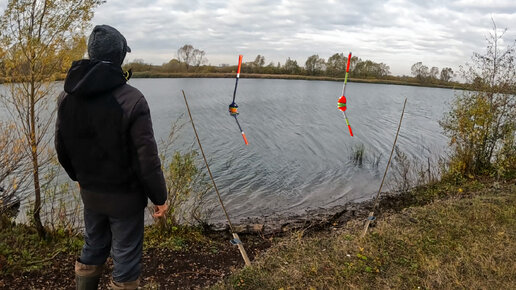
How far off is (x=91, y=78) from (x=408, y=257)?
406 cm

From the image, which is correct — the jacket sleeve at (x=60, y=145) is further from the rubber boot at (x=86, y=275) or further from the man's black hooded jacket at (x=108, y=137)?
the rubber boot at (x=86, y=275)

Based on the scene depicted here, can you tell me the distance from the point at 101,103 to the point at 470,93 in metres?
10.2

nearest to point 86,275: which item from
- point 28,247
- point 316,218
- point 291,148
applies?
point 28,247

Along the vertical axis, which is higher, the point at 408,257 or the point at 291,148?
the point at 408,257

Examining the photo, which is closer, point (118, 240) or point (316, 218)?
point (118, 240)

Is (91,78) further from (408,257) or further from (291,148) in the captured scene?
(291,148)

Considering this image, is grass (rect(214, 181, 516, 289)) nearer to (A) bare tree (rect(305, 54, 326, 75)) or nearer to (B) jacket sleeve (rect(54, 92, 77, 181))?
(B) jacket sleeve (rect(54, 92, 77, 181))

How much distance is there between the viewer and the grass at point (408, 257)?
3863 mm

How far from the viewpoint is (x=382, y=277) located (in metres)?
4.00

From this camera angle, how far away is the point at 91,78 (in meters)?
2.25

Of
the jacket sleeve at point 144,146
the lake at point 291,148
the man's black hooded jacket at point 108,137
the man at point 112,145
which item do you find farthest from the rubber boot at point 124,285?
the lake at point 291,148

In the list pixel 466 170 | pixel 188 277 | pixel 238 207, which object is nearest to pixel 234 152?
pixel 238 207

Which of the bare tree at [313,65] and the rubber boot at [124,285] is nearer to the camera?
the rubber boot at [124,285]

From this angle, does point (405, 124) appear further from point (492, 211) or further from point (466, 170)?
point (492, 211)
